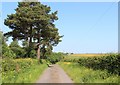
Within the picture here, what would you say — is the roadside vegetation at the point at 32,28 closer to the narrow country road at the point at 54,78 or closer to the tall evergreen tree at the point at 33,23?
the tall evergreen tree at the point at 33,23

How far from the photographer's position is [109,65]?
27125 mm

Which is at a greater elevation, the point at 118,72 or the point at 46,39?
the point at 46,39

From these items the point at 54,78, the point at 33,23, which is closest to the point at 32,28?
the point at 33,23

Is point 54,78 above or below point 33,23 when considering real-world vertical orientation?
below

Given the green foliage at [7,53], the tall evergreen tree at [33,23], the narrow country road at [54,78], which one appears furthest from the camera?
the tall evergreen tree at [33,23]

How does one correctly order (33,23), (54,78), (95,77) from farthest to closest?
(33,23)
(54,78)
(95,77)

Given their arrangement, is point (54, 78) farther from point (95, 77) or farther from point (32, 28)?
point (32, 28)

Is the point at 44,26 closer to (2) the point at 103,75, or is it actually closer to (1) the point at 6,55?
(1) the point at 6,55

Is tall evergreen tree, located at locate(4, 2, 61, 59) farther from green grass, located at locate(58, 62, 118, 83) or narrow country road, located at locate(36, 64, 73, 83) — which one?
green grass, located at locate(58, 62, 118, 83)

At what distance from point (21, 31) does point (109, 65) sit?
1405 inches

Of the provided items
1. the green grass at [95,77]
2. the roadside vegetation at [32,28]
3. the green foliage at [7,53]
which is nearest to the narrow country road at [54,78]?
the green grass at [95,77]

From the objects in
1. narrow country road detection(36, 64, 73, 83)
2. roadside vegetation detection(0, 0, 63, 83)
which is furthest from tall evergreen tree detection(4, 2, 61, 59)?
narrow country road detection(36, 64, 73, 83)

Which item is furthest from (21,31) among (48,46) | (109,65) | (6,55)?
(109,65)

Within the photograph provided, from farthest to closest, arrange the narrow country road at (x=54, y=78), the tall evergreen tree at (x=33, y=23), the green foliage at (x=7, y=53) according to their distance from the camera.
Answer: the tall evergreen tree at (x=33, y=23) → the green foliage at (x=7, y=53) → the narrow country road at (x=54, y=78)
